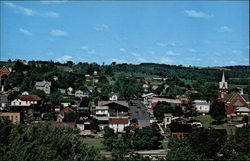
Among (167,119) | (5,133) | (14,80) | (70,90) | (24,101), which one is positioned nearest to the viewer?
(5,133)

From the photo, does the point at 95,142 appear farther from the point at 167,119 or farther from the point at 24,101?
the point at 24,101

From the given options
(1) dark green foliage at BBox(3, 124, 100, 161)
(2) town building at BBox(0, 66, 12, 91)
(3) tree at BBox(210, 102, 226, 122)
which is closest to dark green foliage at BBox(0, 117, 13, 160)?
(1) dark green foliage at BBox(3, 124, 100, 161)

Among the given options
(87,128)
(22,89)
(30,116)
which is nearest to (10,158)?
(87,128)

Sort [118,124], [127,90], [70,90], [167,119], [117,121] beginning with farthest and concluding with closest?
[70,90]
[127,90]
[167,119]
[117,121]
[118,124]

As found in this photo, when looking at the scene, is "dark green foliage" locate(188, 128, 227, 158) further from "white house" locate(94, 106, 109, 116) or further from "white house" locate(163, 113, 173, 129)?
"white house" locate(94, 106, 109, 116)

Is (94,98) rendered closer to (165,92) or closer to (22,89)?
(22,89)

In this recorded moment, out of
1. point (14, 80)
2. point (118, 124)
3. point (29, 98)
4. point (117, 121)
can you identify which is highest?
point (14, 80)

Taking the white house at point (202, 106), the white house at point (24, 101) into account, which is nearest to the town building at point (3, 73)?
the white house at point (24, 101)

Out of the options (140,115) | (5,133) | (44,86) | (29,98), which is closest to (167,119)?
(140,115)
